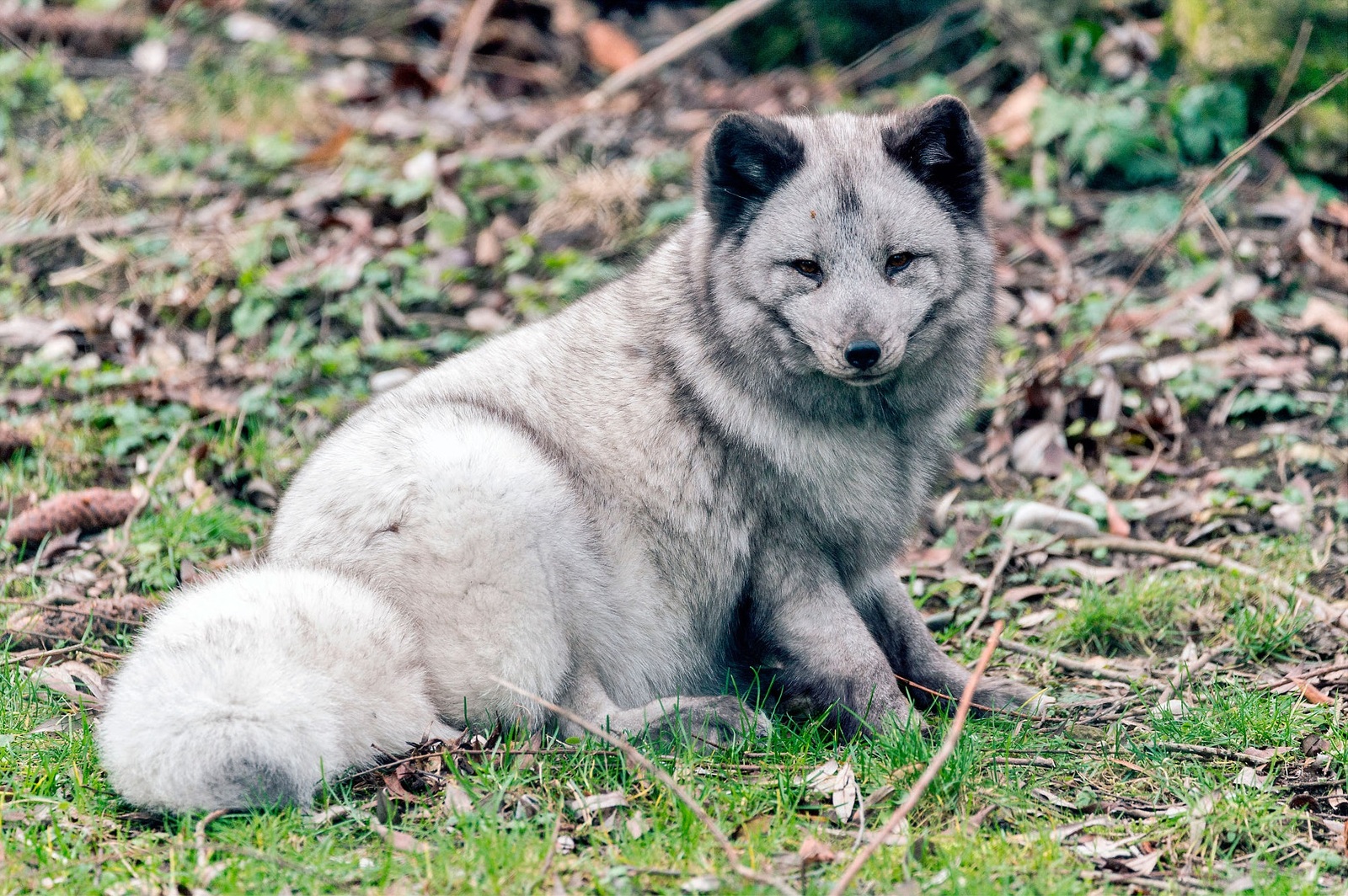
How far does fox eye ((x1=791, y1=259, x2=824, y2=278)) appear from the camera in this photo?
3.99m

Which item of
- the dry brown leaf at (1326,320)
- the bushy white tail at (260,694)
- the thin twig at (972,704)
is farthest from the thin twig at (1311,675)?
the bushy white tail at (260,694)

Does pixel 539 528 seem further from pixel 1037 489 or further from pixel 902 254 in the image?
pixel 1037 489

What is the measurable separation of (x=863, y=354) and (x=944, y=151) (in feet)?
2.77

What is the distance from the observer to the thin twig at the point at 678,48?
945 cm

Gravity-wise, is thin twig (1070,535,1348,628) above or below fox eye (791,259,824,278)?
below

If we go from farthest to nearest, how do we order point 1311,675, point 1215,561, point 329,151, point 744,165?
point 329,151, point 1215,561, point 1311,675, point 744,165

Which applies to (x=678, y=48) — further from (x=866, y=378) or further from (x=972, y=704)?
(x=972, y=704)

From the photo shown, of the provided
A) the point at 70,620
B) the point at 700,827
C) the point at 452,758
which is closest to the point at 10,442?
the point at 70,620

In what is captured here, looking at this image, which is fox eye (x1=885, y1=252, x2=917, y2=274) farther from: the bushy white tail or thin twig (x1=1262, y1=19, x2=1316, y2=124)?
thin twig (x1=1262, y1=19, x2=1316, y2=124)

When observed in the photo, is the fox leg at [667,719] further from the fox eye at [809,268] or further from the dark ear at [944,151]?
the dark ear at [944,151]

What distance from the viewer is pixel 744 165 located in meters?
4.11

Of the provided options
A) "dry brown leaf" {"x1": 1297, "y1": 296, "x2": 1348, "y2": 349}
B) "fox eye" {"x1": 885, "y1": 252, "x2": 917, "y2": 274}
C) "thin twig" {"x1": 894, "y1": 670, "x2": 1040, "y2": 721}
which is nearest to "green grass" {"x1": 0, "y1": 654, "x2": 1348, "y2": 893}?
"thin twig" {"x1": 894, "y1": 670, "x2": 1040, "y2": 721}

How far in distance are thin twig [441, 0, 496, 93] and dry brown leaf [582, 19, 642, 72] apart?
2.80 feet

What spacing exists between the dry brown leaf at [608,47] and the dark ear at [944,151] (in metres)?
6.35
